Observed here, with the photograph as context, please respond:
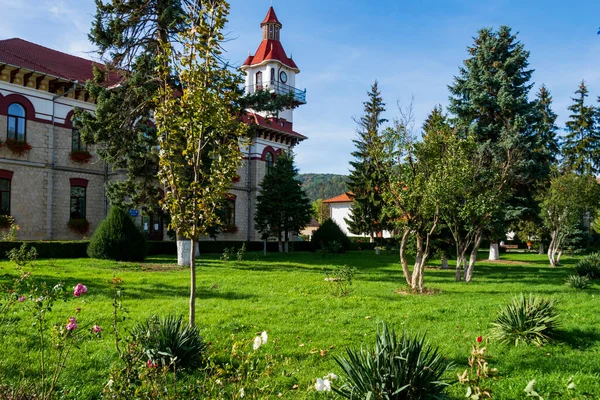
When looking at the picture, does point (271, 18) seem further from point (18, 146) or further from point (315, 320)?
point (315, 320)

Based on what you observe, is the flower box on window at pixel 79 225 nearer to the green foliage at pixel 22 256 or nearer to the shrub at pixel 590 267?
the green foliage at pixel 22 256

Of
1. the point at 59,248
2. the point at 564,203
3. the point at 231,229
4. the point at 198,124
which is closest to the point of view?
the point at 198,124

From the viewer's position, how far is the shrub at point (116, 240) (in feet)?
58.1

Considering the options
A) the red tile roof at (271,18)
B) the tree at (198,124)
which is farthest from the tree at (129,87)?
the red tile roof at (271,18)

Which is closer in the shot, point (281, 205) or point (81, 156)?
point (81, 156)

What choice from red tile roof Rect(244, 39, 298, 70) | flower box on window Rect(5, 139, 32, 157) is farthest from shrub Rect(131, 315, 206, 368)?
red tile roof Rect(244, 39, 298, 70)

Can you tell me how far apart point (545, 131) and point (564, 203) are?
13.2 metres

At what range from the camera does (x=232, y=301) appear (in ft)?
32.7

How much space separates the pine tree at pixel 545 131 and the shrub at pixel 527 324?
70.9ft

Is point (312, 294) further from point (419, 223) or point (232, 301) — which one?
point (419, 223)

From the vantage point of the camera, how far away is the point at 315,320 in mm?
8281

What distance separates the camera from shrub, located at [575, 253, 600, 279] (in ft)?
52.4

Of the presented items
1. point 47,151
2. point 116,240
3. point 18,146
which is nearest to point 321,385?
point 116,240

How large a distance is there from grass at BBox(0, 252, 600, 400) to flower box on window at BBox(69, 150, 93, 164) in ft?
40.6
